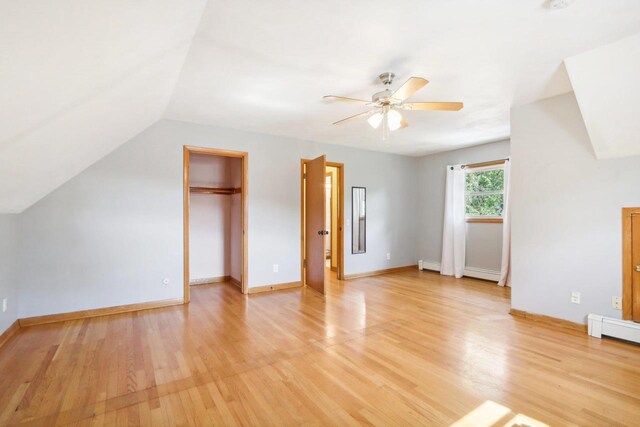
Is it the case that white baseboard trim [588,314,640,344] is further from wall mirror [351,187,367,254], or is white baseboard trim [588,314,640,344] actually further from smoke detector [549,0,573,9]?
wall mirror [351,187,367,254]

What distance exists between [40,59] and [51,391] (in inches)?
81.1

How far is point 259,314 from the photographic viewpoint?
3.46 m

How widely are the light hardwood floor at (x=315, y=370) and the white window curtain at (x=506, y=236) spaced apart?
1472 mm

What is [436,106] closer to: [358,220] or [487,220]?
[358,220]

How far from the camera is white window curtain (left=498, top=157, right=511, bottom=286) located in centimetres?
477

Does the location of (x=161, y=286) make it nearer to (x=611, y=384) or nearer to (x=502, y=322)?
(x=502, y=322)

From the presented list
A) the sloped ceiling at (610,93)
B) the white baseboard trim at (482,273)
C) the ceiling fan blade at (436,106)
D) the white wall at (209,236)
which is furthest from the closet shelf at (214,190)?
the sloped ceiling at (610,93)

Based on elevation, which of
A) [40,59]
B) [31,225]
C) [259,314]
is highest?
[40,59]

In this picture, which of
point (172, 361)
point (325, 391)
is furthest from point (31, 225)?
point (325, 391)

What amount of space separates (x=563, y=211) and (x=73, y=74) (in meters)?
4.26

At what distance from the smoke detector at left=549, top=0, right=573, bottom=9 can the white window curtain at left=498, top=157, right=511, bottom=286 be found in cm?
350

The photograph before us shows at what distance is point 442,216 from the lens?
19.4ft

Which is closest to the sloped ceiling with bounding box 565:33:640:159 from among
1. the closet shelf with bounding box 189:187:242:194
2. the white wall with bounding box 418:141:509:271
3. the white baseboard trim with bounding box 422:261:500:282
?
the white wall with bounding box 418:141:509:271

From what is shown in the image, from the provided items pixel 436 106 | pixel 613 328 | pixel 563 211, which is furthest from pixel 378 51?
pixel 613 328
